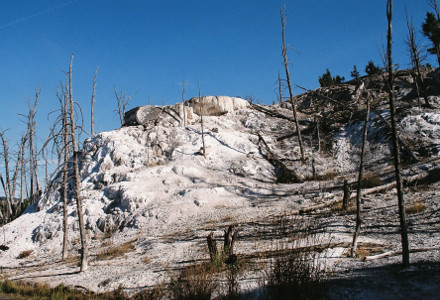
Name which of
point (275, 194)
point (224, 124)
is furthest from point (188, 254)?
point (224, 124)

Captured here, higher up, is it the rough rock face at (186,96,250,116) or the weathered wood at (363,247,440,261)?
the rough rock face at (186,96,250,116)

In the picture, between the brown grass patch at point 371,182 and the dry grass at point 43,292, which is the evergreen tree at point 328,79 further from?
the dry grass at point 43,292

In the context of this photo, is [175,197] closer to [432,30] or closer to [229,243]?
[229,243]

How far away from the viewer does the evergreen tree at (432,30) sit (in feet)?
106

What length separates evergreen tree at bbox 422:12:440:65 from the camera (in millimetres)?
32278

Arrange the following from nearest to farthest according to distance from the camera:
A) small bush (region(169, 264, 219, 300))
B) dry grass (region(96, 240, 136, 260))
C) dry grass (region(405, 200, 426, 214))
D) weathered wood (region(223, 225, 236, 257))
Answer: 1. small bush (region(169, 264, 219, 300))
2. weathered wood (region(223, 225, 236, 257))
3. dry grass (region(405, 200, 426, 214))
4. dry grass (region(96, 240, 136, 260))

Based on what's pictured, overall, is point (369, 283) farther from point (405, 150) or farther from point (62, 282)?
point (405, 150)

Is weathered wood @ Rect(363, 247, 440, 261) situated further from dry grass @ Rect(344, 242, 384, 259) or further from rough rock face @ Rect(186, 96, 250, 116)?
rough rock face @ Rect(186, 96, 250, 116)

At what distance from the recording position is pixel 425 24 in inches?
1385

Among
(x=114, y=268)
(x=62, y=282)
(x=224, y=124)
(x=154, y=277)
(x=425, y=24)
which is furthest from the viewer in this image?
(x=425, y=24)

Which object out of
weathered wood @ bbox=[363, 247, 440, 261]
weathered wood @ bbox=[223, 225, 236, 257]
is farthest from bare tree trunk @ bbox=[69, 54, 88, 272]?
weathered wood @ bbox=[363, 247, 440, 261]

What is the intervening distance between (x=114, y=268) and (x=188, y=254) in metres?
2.46

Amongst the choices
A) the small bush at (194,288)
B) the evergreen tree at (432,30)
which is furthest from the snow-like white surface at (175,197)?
the evergreen tree at (432,30)

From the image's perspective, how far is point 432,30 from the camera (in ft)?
111
